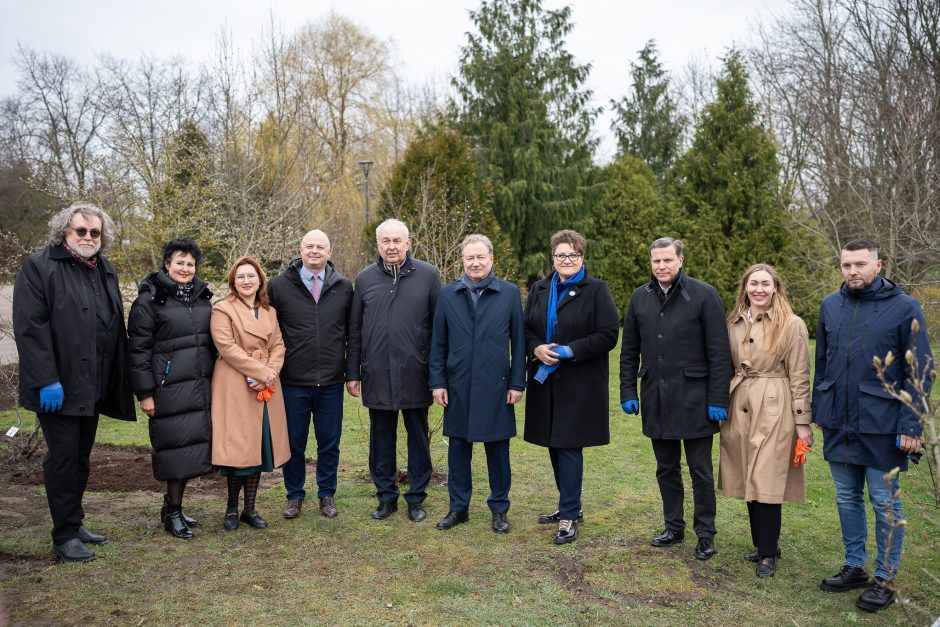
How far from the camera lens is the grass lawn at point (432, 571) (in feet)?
12.4

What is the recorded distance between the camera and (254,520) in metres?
5.11

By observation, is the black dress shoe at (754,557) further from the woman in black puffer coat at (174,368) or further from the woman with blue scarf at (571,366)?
the woman in black puffer coat at (174,368)

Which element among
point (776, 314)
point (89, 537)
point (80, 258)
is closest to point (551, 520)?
point (776, 314)

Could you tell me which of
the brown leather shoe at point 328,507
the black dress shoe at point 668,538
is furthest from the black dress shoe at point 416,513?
the black dress shoe at point 668,538

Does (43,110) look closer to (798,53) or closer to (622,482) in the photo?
(798,53)

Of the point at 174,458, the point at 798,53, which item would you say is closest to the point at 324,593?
the point at 174,458

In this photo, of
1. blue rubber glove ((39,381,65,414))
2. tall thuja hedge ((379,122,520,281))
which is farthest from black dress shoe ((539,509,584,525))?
tall thuja hedge ((379,122,520,281))

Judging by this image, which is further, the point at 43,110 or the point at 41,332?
the point at 43,110

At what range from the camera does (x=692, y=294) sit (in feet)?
14.9

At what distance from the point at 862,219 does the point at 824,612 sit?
11.5 m

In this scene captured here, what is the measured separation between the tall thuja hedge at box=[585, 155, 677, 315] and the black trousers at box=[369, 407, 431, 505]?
14.8 meters

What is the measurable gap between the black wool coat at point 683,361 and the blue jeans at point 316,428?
213 centimetres

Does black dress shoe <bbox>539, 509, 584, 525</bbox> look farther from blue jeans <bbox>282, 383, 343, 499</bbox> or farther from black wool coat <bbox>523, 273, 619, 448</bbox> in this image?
blue jeans <bbox>282, 383, 343, 499</bbox>

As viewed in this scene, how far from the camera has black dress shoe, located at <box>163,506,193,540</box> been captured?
4.86 m
